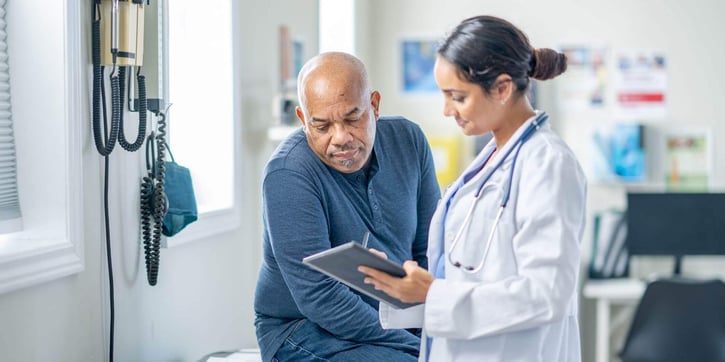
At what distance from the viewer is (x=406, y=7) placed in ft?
15.1

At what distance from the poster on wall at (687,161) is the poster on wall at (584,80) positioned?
1.34 feet

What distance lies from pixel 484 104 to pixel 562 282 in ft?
1.04

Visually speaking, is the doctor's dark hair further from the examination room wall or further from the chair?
the examination room wall

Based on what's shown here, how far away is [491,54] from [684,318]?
2657 millimetres

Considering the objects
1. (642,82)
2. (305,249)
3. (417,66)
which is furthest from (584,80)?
(305,249)

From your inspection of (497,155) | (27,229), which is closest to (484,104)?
(497,155)

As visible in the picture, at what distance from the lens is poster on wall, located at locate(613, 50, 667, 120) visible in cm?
443

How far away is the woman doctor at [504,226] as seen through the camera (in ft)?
4.50

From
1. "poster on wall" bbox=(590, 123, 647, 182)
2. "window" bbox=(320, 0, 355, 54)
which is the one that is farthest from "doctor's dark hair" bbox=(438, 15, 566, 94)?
"poster on wall" bbox=(590, 123, 647, 182)

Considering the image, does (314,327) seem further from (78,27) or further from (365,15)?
(365,15)

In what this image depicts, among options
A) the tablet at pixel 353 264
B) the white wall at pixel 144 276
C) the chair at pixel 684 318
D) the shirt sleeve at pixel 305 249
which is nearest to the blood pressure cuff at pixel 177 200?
the white wall at pixel 144 276

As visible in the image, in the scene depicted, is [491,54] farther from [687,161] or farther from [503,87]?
[687,161]

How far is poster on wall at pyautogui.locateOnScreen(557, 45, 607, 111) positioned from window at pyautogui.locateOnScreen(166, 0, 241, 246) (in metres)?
2.22

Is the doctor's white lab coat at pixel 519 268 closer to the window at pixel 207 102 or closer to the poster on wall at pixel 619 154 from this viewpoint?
the window at pixel 207 102
